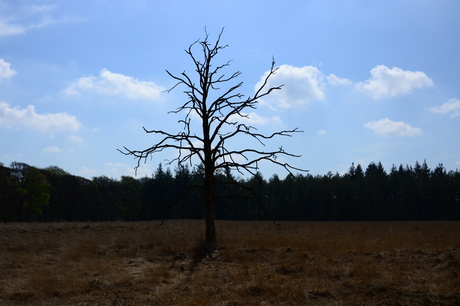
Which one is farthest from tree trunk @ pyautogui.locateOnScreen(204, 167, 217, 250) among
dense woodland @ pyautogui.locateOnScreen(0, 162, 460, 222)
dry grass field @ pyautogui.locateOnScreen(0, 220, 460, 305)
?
dense woodland @ pyautogui.locateOnScreen(0, 162, 460, 222)

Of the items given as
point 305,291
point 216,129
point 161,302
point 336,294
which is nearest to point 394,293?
point 336,294

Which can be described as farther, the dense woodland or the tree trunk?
the dense woodland

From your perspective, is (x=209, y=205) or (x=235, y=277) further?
(x=209, y=205)

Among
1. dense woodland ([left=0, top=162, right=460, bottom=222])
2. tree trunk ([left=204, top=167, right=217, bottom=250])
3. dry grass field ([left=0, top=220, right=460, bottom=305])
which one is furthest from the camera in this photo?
dense woodland ([left=0, top=162, right=460, bottom=222])

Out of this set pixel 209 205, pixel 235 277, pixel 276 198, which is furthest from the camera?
pixel 276 198

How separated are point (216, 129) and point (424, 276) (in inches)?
346

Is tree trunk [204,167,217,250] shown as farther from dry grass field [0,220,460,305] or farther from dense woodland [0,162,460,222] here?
dense woodland [0,162,460,222]

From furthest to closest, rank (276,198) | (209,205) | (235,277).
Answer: (276,198) < (209,205) < (235,277)

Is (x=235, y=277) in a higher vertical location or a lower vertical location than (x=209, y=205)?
lower

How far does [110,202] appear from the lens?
6762cm

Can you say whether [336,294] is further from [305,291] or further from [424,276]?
[424,276]

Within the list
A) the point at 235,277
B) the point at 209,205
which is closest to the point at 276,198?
the point at 209,205

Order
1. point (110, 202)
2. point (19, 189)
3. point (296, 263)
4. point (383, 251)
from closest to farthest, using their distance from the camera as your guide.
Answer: point (296, 263), point (383, 251), point (19, 189), point (110, 202)

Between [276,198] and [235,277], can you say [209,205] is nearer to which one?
[235,277]
